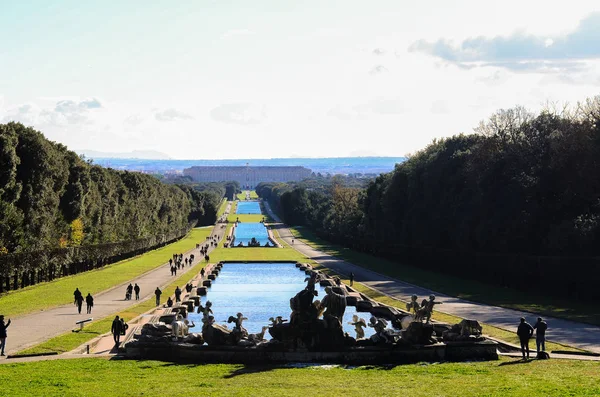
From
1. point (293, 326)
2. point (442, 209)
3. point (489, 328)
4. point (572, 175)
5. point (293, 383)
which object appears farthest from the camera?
point (442, 209)

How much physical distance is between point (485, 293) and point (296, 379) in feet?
97.7

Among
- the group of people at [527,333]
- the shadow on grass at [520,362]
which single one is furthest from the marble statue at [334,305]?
the group of people at [527,333]

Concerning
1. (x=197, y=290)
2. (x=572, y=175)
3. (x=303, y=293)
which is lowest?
(x=197, y=290)

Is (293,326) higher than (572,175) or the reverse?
the reverse

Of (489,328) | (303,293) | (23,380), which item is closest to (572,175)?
(489,328)

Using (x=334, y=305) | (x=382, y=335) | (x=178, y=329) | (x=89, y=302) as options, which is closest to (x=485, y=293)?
(x=89, y=302)

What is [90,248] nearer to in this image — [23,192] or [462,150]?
[23,192]

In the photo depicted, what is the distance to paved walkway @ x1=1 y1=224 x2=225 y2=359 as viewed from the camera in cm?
3094

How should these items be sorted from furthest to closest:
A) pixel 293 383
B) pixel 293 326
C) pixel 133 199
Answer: pixel 133 199, pixel 293 326, pixel 293 383

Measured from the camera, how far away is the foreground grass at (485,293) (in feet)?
125

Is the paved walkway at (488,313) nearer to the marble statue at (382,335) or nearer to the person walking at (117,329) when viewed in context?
the marble statue at (382,335)

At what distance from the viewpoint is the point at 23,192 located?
57969 millimetres

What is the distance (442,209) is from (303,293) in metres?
47.0

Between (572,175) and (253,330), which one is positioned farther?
(572,175)
